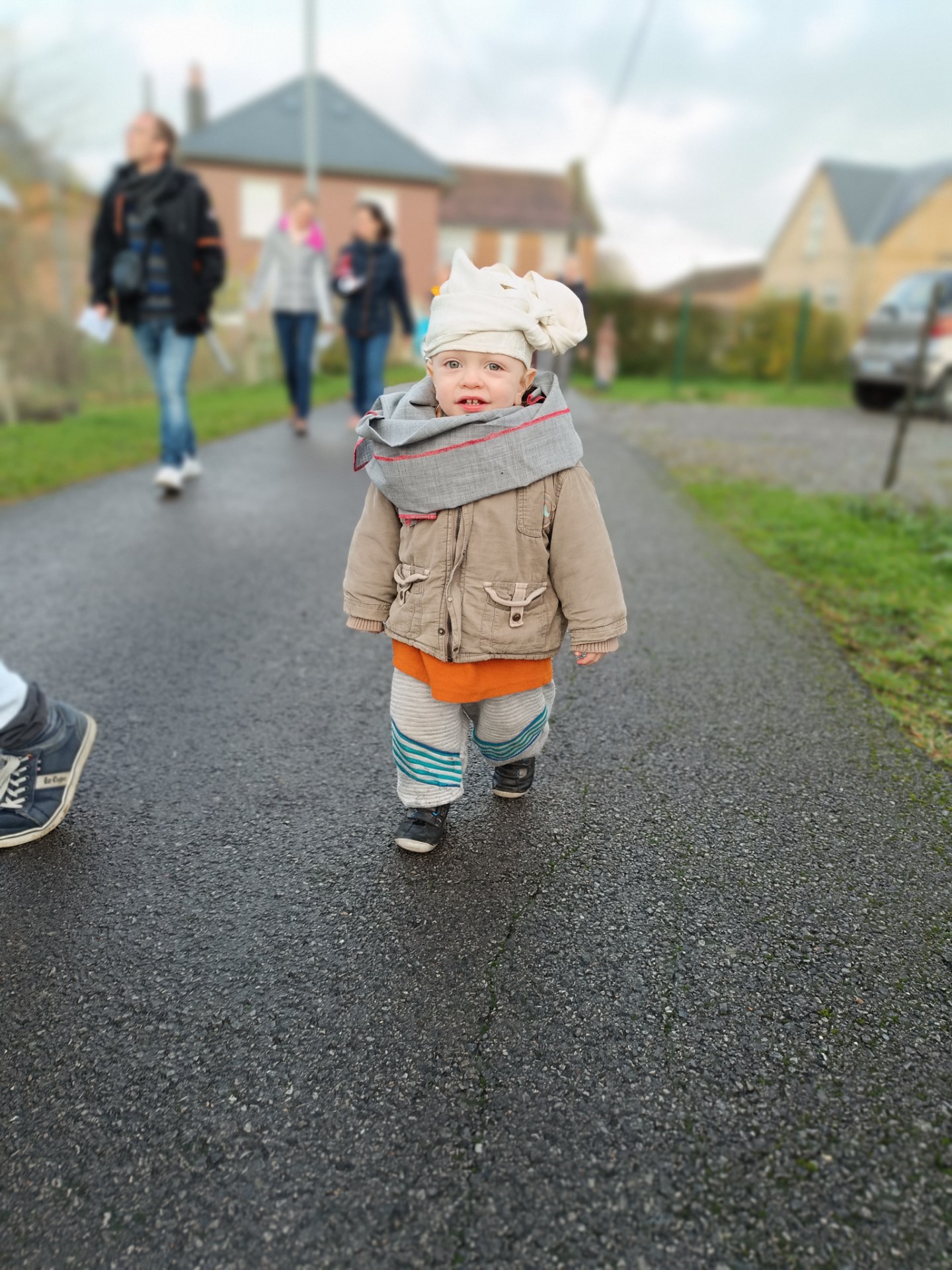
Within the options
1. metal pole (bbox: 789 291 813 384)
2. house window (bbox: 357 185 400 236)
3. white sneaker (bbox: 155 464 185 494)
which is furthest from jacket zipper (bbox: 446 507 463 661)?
house window (bbox: 357 185 400 236)

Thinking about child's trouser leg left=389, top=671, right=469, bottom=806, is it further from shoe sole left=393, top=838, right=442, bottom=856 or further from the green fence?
the green fence

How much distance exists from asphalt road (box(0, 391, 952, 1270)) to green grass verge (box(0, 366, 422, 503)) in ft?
11.7

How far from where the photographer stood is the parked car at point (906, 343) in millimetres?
12453

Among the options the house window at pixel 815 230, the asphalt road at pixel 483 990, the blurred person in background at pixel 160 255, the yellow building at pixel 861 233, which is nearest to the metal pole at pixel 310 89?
the blurred person in background at pixel 160 255

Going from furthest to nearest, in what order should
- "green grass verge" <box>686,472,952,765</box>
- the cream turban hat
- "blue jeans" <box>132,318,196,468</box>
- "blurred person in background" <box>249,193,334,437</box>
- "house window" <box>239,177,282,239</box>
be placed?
"house window" <box>239,177,282,239</box> < "blurred person in background" <box>249,193,334,437</box> < "blue jeans" <box>132,318,196,468</box> < "green grass verge" <box>686,472,952,765</box> < the cream turban hat

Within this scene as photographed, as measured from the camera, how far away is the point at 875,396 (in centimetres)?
1430

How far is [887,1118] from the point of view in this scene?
1574mm

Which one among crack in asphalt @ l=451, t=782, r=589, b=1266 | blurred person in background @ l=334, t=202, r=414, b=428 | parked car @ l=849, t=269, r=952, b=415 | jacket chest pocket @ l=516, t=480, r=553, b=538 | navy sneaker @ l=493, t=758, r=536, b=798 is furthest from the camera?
parked car @ l=849, t=269, r=952, b=415

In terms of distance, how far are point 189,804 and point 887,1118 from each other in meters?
1.85

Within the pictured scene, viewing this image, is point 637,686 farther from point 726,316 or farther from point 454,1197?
point 726,316

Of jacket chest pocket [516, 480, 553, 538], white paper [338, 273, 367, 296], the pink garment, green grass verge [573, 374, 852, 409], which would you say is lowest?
green grass verge [573, 374, 852, 409]

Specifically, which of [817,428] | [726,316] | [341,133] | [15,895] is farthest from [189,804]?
[341,133]

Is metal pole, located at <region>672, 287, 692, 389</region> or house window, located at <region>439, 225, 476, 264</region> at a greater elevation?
house window, located at <region>439, 225, 476, 264</region>

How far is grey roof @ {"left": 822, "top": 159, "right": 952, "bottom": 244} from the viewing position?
120 feet
